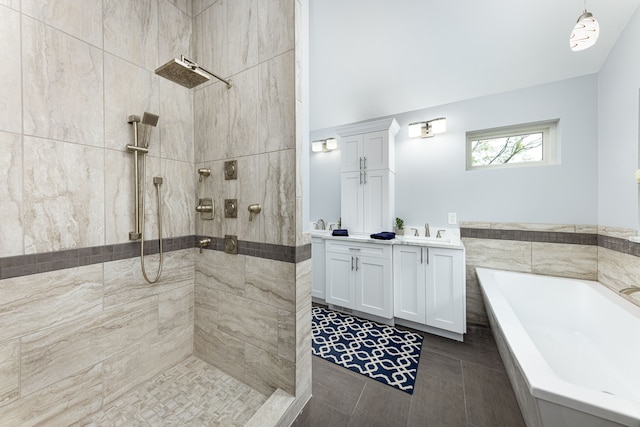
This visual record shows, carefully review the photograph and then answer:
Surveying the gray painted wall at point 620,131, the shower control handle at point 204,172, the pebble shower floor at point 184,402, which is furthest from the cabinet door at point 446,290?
the shower control handle at point 204,172

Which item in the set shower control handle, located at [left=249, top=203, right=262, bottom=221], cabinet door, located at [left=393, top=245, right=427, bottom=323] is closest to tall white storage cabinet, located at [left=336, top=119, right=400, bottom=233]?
cabinet door, located at [left=393, top=245, right=427, bottom=323]

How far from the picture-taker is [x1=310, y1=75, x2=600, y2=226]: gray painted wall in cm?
207

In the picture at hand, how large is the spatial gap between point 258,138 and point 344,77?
1415mm

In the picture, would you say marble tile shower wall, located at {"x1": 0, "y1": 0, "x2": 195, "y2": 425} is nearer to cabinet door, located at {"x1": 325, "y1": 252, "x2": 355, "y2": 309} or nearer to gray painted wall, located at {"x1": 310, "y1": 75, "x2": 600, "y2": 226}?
cabinet door, located at {"x1": 325, "y1": 252, "x2": 355, "y2": 309}

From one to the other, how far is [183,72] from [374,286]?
240 cm

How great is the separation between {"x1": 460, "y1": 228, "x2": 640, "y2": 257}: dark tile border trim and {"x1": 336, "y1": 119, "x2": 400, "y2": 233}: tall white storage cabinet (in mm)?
925

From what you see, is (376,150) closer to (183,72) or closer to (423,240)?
(423,240)

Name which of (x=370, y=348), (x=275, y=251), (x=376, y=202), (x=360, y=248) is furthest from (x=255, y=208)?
(x=376, y=202)

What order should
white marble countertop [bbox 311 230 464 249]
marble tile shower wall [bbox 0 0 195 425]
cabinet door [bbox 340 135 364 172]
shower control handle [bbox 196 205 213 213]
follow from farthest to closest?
cabinet door [bbox 340 135 364 172] → white marble countertop [bbox 311 230 464 249] → shower control handle [bbox 196 205 213 213] → marble tile shower wall [bbox 0 0 195 425]

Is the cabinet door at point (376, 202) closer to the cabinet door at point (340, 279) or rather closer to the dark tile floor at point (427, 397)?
the cabinet door at point (340, 279)

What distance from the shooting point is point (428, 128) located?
2666mm

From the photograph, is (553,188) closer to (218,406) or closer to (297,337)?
(297,337)

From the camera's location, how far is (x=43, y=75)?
44.1 inches

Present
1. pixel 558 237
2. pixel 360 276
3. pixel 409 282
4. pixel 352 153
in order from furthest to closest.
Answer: pixel 352 153 → pixel 360 276 → pixel 409 282 → pixel 558 237
